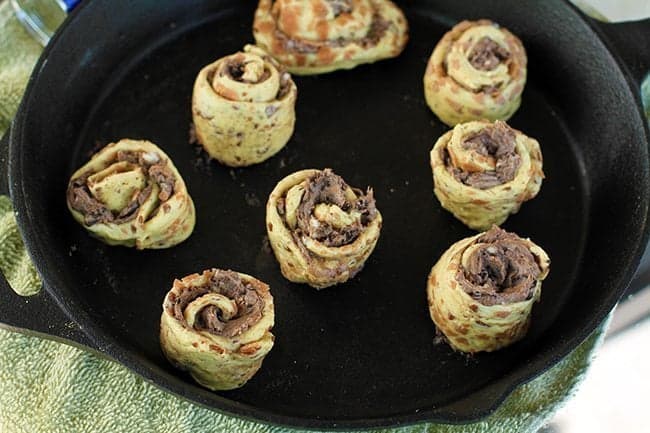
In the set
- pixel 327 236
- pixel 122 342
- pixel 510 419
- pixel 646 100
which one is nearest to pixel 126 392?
pixel 122 342

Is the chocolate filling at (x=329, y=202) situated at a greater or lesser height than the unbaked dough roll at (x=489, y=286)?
greater

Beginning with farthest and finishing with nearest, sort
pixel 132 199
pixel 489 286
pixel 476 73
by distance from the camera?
pixel 476 73
pixel 132 199
pixel 489 286

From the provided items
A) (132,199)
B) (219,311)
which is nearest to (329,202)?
(219,311)

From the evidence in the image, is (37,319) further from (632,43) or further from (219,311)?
(632,43)

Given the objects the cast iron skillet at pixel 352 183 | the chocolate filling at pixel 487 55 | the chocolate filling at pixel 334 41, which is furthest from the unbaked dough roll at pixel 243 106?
the chocolate filling at pixel 487 55

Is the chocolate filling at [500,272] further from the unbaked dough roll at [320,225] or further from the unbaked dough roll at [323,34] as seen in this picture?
the unbaked dough roll at [323,34]

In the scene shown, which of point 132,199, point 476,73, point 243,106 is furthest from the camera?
point 476,73
